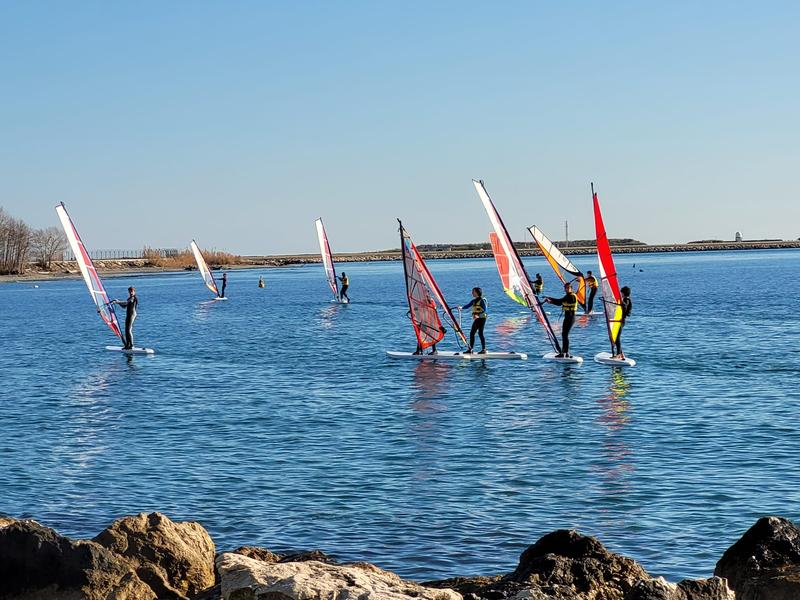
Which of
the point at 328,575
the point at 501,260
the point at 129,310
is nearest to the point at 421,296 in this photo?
the point at 501,260

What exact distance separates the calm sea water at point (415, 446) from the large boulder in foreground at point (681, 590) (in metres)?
3.06

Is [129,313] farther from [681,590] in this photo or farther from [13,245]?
[13,245]

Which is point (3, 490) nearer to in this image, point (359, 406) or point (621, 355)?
point (359, 406)

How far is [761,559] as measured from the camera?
790 cm

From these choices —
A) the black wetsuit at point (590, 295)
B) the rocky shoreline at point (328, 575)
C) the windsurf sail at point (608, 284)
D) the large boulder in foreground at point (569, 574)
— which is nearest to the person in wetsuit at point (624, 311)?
the windsurf sail at point (608, 284)

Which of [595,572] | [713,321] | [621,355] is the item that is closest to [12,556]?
[595,572]

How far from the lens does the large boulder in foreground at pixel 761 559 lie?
746 cm

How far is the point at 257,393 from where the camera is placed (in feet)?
79.4

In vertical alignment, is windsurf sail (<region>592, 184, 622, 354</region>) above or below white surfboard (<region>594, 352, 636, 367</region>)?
above

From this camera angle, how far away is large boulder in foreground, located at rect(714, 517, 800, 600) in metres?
7.46

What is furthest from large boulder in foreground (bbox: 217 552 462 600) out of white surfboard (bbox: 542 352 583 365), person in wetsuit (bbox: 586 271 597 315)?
person in wetsuit (bbox: 586 271 597 315)

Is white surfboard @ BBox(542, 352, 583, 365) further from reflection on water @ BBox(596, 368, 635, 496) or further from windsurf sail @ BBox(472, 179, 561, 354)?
reflection on water @ BBox(596, 368, 635, 496)

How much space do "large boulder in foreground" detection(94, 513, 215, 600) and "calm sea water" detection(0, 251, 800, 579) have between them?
81.1 inches

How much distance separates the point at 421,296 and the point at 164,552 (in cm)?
1959
